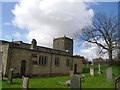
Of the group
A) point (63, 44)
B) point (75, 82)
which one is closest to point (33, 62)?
point (75, 82)

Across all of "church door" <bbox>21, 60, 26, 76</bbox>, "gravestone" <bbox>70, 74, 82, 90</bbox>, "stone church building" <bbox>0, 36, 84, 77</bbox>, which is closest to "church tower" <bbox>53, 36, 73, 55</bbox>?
"stone church building" <bbox>0, 36, 84, 77</bbox>

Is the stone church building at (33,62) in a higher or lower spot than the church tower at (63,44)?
lower

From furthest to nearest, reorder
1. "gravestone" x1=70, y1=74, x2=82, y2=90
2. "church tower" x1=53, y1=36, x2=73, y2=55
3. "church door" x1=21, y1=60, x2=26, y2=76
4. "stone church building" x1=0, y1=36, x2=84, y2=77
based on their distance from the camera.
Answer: "church tower" x1=53, y1=36, x2=73, y2=55, "church door" x1=21, y1=60, x2=26, y2=76, "stone church building" x1=0, y1=36, x2=84, y2=77, "gravestone" x1=70, y1=74, x2=82, y2=90

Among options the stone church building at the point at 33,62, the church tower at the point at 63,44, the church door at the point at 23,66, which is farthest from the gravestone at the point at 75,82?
the church tower at the point at 63,44

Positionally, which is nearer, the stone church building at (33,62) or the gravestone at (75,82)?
the gravestone at (75,82)

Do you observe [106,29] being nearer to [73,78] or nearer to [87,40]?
[87,40]

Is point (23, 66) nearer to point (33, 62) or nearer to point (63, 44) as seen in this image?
point (33, 62)

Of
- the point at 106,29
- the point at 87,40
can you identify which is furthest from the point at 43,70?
the point at 106,29

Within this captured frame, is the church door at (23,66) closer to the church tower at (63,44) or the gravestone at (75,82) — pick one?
the gravestone at (75,82)

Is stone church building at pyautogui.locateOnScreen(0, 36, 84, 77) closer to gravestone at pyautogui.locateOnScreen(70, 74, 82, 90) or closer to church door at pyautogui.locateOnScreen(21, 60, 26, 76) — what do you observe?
church door at pyautogui.locateOnScreen(21, 60, 26, 76)

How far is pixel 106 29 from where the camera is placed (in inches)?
1195

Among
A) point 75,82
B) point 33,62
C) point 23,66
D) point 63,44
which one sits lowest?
point 75,82

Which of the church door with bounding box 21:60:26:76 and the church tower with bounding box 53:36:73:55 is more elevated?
the church tower with bounding box 53:36:73:55

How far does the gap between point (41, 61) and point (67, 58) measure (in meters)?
7.52
